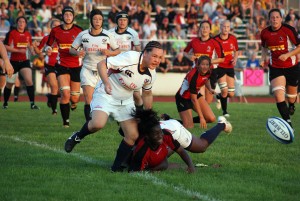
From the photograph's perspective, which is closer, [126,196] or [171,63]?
[126,196]

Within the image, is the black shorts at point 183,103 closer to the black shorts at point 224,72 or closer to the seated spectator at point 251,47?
the black shorts at point 224,72

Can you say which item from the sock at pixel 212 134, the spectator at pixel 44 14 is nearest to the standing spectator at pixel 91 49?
the sock at pixel 212 134

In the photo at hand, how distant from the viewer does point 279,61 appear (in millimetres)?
14836

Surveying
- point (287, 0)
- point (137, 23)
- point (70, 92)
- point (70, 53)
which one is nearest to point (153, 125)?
point (70, 53)

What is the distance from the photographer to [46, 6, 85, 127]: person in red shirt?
15367 mm

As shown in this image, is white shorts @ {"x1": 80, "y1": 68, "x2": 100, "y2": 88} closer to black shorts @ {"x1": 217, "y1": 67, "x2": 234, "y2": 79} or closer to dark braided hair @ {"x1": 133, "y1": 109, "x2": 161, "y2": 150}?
dark braided hair @ {"x1": 133, "y1": 109, "x2": 161, "y2": 150}

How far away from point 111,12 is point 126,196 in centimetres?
2256

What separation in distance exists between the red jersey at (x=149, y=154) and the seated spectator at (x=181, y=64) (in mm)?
20598

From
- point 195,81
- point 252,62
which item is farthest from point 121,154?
point 252,62

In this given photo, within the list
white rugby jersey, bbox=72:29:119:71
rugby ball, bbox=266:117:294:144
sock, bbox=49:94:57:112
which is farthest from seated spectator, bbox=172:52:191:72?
rugby ball, bbox=266:117:294:144

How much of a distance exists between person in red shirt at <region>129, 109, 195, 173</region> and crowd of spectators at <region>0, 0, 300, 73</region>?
775 inches

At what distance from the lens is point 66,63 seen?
1564 centimetres

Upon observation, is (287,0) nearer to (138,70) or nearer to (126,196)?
(138,70)

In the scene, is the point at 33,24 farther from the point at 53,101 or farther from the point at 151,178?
the point at 151,178
